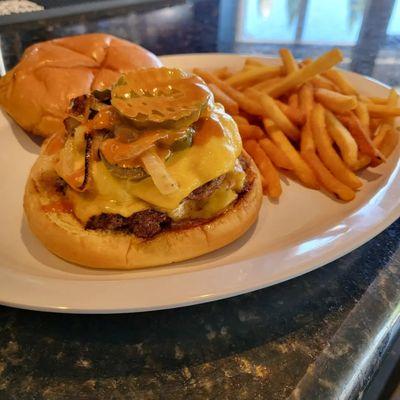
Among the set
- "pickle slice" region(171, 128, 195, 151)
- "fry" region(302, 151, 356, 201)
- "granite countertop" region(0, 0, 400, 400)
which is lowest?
"granite countertop" region(0, 0, 400, 400)

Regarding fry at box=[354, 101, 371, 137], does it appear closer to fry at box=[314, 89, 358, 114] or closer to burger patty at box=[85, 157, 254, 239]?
fry at box=[314, 89, 358, 114]

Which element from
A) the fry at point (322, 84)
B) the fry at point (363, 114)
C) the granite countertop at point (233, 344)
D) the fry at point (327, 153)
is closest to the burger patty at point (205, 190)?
the granite countertop at point (233, 344)

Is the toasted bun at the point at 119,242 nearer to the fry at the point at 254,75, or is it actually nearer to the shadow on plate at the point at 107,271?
the shadow on plate at the point at 107,271

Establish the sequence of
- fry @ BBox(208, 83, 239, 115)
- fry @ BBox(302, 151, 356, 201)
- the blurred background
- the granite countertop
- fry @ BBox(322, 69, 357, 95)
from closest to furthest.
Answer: the granite countertop → fry @ BBox(302, 151, 356, 201) → fry @ BBox(208, 83, 239, 115) → fry @ BBox(322, 69, 357, 95) → the blurred background

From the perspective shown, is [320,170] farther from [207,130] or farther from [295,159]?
[207,130]

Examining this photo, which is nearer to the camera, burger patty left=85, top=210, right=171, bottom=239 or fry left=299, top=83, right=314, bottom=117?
burger patty left=85, top=210, right=171, bottom=239

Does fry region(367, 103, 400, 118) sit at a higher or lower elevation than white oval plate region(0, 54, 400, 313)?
higher

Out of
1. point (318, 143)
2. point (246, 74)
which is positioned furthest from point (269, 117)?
point (246, 74)

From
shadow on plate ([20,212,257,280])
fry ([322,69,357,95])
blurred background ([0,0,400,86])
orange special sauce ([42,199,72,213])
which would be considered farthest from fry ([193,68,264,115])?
blurred background ([0,0,400,86])
